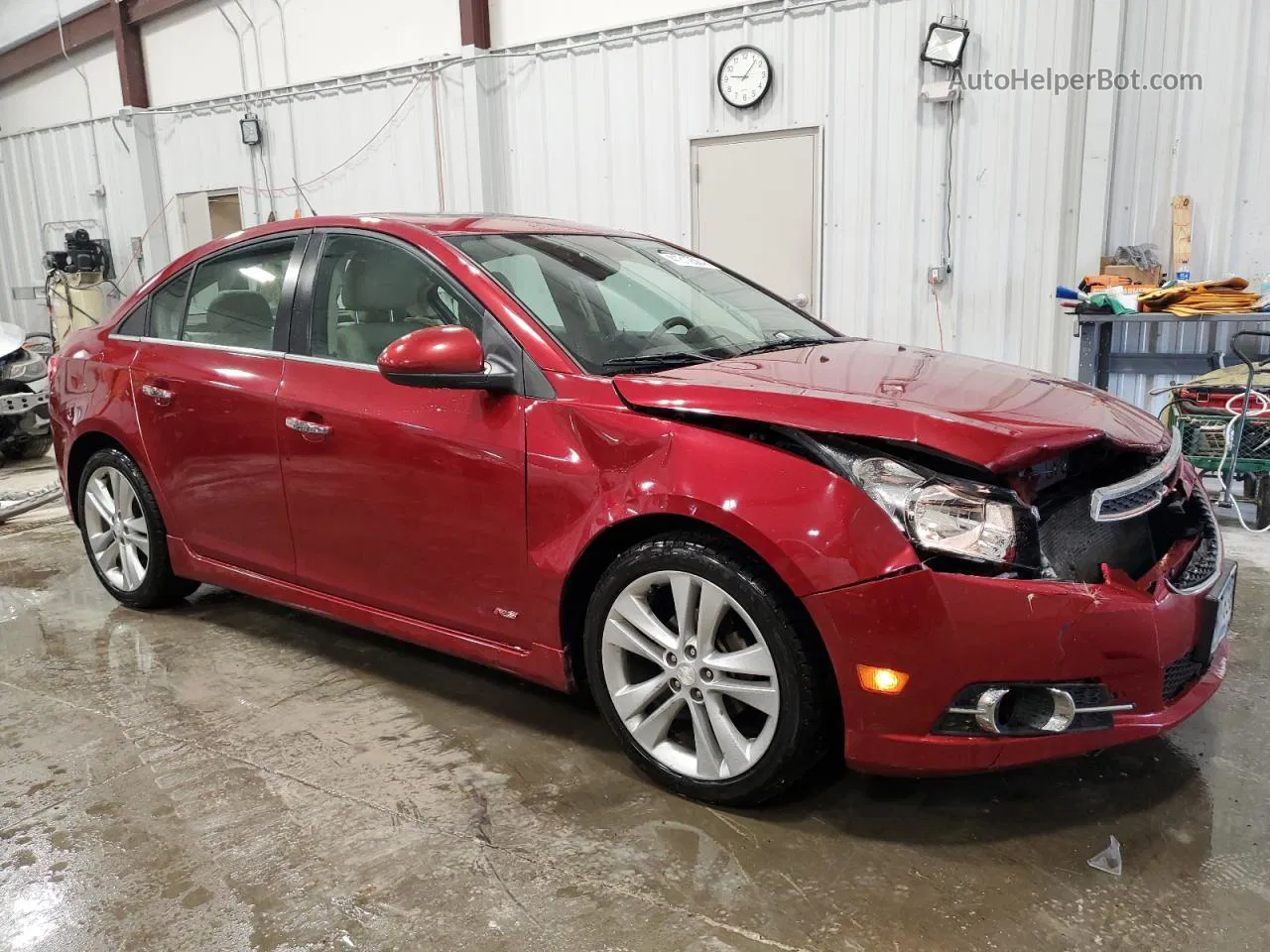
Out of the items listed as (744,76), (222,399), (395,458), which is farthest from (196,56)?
(395,458)

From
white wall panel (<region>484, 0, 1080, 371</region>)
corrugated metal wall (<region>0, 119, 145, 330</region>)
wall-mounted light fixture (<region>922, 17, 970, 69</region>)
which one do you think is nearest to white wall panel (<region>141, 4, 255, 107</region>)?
corrugated metal wall (<region>0, 119, 145, 330</region>)

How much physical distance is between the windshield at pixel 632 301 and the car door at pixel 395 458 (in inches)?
6.3

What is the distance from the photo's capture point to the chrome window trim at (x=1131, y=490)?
5.93 ft

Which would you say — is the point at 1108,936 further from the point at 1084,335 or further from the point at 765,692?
the point at 1084,335

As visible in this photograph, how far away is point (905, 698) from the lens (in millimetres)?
1729

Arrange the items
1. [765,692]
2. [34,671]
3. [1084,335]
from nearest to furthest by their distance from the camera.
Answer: [765,692]
[34,671]
[1084,335]

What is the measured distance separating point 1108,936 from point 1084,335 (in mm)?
3864

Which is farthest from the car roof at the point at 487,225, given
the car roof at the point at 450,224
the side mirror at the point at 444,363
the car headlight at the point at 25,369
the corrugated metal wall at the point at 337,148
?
the corrugated metal wall at the point at 337,148

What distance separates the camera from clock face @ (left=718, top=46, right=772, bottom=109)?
6086 millimetres

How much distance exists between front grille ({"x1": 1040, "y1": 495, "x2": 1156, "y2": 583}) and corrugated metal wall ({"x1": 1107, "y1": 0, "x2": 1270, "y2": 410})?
12.7 ft

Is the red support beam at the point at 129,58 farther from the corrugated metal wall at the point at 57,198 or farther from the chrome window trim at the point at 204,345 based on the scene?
the chrome window trim at the point at 204,345

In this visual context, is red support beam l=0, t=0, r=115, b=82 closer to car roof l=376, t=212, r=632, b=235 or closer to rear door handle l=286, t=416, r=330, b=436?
car roof l=376, t=212, r=632, b=235

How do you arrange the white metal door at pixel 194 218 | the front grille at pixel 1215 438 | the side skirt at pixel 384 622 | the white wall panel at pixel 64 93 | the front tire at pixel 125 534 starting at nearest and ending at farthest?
the side skirt at pixel 384 622
the front tire at pixel 125 534
the front grille at pixel 1215 438
the white metal door at pixel 194 218
the white wall panel at pixel 64 93

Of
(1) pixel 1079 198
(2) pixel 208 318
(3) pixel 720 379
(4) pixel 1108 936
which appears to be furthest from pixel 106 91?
(4) pixel 1108 936
